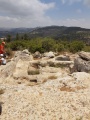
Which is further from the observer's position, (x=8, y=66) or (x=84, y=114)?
(x=8, y=66)

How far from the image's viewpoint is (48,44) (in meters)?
78.2

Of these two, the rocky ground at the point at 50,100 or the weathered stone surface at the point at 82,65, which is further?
the weathered stone surface at the point at 82,65

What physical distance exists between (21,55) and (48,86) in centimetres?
2495

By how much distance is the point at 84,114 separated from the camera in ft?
52.9

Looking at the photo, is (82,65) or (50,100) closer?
(50,100)

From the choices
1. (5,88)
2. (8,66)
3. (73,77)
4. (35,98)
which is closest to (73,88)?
(73,77)

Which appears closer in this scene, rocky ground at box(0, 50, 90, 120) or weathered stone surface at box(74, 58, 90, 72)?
rocky ground at box(0, 50, 90, 120)

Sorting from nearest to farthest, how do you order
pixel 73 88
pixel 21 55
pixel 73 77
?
pixel 73 88
pixel 73 77
pixel 21 55

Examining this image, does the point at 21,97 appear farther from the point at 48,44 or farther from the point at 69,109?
the point at 48,44

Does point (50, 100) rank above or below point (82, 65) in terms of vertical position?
below

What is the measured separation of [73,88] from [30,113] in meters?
5.44

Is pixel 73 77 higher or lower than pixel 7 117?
higher

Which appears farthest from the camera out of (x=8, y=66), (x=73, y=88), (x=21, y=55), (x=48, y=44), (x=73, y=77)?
(x=48, y=44)

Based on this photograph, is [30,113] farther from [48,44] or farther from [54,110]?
[48,44]
